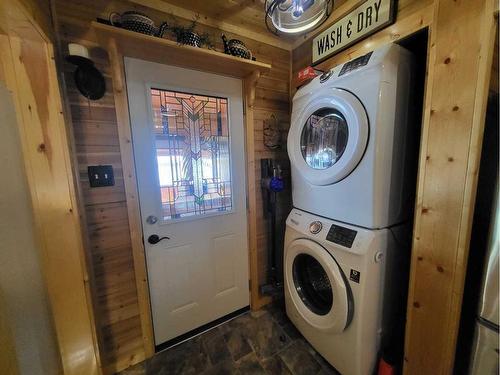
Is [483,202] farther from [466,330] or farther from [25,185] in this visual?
[25,185]

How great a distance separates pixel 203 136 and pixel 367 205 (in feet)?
3.64

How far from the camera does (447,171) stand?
2.52ft

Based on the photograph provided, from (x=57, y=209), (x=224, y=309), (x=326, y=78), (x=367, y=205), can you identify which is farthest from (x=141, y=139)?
(x=224, y=309)

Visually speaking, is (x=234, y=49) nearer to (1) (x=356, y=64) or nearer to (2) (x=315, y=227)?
(1) (x=356, y=64)

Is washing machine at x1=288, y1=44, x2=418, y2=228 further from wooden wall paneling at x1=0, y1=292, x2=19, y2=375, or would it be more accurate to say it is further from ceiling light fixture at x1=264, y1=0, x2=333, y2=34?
wooden wall paneling at x1=0, y1=292, x2=19, y2=375

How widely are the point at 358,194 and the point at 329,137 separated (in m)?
0.36

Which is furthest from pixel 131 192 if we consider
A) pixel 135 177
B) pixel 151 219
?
pixel 151 219

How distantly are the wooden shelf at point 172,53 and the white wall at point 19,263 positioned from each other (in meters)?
0.53

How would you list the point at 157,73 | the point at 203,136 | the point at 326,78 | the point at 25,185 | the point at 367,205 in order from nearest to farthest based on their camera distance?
the point at 25,185 < the point at 367,205 < the point at 326,78 < the point at 157,73 < the point at 203,136

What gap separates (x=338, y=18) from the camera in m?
1.33

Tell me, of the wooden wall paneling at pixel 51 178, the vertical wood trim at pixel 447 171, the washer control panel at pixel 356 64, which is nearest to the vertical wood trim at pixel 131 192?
the wooden wall paneling at pixel 51 178

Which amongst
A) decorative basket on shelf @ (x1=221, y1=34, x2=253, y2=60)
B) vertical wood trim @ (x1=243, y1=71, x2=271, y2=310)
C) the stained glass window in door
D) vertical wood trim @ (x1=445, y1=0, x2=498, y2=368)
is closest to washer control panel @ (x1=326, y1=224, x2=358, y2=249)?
vertical wood trim @ (x1=445, y1=0, x2=498, y2=368)

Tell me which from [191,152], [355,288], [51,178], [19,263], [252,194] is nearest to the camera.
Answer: [19,263]

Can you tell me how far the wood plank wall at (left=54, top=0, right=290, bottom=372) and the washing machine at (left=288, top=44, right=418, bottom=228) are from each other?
0.92 metres
